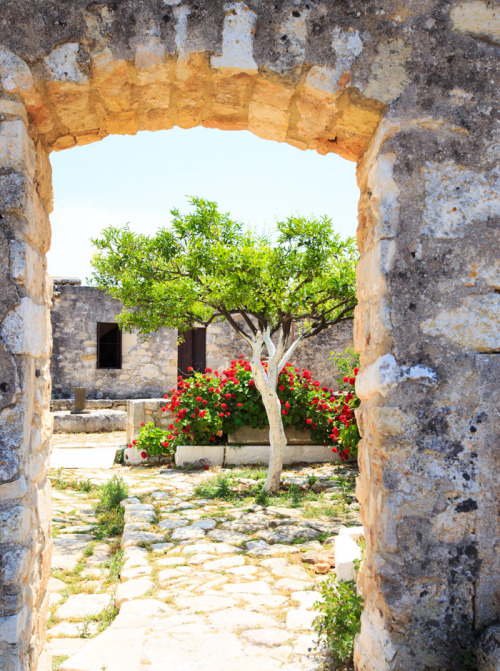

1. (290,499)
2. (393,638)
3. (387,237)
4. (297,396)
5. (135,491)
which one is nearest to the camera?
(393,638)

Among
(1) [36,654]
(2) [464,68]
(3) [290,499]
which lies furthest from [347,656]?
(3) [290,499]

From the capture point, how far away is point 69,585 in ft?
12.3

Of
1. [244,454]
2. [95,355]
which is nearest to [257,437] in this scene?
[244,454]

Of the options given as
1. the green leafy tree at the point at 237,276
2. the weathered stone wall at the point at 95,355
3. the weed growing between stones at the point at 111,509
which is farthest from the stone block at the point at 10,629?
the weathered stone wall at the point at 95,355

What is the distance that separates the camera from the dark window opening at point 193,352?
14.0m

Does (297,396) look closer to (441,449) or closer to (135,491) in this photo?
(135,491)

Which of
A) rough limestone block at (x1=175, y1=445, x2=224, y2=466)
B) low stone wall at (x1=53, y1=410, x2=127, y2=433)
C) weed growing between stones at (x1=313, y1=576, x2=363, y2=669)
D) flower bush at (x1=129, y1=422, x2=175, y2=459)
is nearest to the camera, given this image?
weed growing between stones at (x1=313, y1=576, x2=363, y2=669)

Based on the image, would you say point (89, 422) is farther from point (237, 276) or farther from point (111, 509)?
point (237, 276)

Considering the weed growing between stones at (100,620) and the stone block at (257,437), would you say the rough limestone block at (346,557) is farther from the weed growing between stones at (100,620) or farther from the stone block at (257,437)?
the stone block at (257,437)

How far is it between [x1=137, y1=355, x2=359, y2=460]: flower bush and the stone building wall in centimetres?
467

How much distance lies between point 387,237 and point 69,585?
3125 millimetres

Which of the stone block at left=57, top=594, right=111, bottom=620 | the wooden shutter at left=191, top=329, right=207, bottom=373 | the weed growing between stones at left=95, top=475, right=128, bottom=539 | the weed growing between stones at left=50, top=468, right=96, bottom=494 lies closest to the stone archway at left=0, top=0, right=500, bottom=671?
Answer: the stone block at left=57, top=594, right=111, bottom=620

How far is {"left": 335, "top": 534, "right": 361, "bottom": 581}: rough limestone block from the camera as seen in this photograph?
3.05 m

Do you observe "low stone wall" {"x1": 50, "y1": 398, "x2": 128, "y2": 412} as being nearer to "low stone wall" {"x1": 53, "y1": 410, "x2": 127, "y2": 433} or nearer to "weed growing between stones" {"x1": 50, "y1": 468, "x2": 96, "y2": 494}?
"low stone wall" {"x1": 53, "y1": 410, "x2": 127, "y2": 433}
